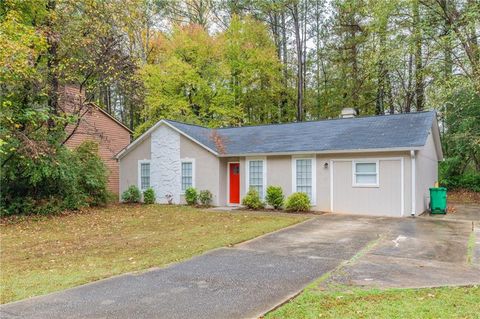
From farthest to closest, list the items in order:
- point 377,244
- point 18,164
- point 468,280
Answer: point 18,164, point 377,244, point 468,280

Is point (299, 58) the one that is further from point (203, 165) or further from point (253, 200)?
point (253, 200)

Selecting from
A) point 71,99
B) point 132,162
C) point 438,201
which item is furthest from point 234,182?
point 438,201

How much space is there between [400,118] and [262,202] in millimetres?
6864

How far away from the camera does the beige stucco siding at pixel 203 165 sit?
55.7ft

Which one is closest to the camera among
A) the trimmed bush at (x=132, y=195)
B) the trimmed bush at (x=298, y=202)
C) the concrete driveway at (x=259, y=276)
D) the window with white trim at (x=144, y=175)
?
the concrete driveway at (x=259, y=276)

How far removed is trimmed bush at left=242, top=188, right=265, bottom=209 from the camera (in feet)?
51.7

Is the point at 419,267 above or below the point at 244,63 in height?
below

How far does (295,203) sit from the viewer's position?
14.7 m

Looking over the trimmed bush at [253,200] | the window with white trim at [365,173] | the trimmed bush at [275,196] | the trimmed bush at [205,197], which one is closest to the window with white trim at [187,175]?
the trimmed bush at [205,197]

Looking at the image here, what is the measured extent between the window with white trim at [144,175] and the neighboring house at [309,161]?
0.05 meters

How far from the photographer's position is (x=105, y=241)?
9.74 m

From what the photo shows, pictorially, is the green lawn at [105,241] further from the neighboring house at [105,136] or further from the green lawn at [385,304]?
the neighboring house at [105,136]

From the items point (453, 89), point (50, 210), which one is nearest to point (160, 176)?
point (50, 210)

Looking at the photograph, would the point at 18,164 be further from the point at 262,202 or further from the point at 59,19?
the point at 262,202
